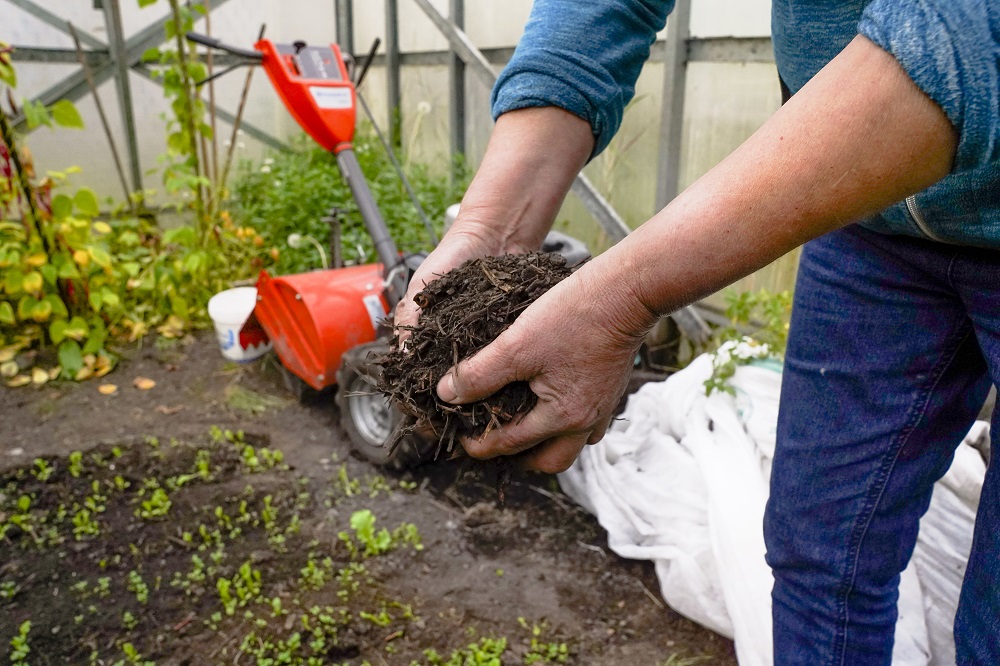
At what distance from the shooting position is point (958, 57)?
628 mm

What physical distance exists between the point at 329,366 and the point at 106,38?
3.58m

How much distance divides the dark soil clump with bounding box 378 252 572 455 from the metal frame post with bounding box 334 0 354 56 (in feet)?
17.3

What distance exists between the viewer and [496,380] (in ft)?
3.35

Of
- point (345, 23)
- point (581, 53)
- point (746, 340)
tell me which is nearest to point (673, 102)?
point (746, 340)

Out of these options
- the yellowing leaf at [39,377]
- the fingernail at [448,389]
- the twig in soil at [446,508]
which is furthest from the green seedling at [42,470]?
the fingernail at [448,389]

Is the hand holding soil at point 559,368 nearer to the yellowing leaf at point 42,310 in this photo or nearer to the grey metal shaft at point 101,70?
the yellowing leaf at point 42,310

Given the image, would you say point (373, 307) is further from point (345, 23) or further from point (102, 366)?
point (345, 23)

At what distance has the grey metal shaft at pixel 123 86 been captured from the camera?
4801 millimetres

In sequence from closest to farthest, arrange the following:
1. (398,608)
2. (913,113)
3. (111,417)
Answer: (913,113) → (398,608) → (111,417)

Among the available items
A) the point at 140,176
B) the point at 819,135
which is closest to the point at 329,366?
the point at 819,135

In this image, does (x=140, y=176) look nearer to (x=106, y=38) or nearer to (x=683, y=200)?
(x=106, y=38)

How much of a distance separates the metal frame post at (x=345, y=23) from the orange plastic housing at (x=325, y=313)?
3.61 metres

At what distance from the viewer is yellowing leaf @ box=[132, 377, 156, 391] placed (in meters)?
3.44

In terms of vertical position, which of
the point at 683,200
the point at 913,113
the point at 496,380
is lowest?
the point at 496,380
